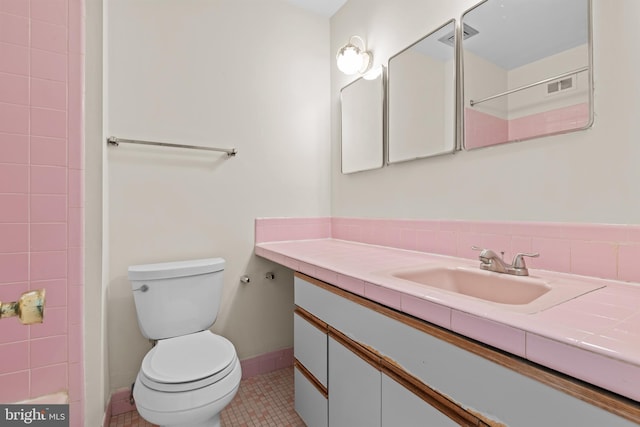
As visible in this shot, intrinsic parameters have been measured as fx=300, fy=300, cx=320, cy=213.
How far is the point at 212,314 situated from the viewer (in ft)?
5.33

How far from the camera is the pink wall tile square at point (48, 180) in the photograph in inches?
40.9

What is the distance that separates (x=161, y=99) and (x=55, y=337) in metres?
1.24

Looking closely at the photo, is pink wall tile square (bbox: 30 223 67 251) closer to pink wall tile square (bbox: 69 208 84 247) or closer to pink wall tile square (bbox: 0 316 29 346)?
Answer: pink wall tile square (bbox: 69 208 84 247)

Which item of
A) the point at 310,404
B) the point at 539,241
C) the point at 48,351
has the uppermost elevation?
the point at 539,241

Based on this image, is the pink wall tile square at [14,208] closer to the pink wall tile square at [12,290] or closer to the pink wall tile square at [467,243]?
the pink wall tile square at [12,290]

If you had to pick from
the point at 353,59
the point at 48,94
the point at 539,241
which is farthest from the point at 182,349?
the point at 353,59

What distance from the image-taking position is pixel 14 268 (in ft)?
3.33

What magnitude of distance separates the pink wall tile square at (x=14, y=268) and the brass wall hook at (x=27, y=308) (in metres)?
0.32

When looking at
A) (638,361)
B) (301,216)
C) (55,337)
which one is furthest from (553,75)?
(55,337)

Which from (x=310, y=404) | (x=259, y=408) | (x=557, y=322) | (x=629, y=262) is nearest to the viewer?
(x=557, y=322)

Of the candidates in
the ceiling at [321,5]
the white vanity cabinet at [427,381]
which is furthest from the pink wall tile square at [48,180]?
the ceiling at [321,5]

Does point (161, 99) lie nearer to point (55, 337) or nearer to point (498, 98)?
point (55, 337)

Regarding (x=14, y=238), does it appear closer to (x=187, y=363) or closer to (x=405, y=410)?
(x=187, y=363)
